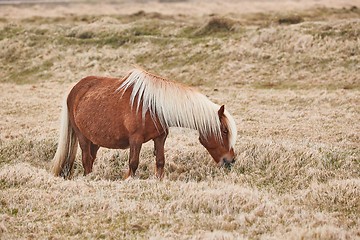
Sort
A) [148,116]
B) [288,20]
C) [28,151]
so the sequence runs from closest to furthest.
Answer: [148,116] → [28,151] → [288,20]

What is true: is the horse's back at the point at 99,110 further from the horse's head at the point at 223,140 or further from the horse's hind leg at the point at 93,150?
the horse's head at the point at 223,140

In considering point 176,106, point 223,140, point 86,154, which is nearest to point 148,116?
point 176,106

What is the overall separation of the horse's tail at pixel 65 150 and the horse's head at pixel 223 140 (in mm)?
2761

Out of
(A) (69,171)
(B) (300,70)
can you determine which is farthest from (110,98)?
(B) (300,70)

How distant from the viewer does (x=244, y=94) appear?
18.5 metres

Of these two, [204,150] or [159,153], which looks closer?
[159,153]

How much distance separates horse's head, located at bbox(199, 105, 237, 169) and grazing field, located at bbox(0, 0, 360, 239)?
13.9 inches

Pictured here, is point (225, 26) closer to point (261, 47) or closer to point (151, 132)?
point (261, 47)

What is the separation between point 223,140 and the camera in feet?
28.5

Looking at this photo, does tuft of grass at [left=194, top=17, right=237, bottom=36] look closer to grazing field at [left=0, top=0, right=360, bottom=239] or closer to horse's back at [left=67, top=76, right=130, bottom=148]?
grazing field at [left=0, top=0, right=360, bottom=239]

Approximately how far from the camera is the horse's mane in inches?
332

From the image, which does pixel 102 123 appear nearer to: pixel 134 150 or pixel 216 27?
pixel 134 150

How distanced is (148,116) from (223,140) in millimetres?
1370

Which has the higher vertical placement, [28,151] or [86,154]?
[86,154]
